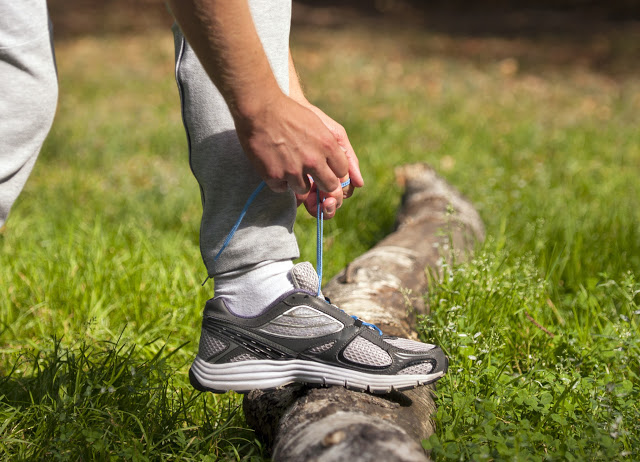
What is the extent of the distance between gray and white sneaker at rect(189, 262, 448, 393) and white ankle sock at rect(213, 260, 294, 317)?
2cm

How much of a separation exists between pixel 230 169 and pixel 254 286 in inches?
12.3

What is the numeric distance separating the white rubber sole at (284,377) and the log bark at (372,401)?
0.10ft

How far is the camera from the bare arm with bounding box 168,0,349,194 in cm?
123

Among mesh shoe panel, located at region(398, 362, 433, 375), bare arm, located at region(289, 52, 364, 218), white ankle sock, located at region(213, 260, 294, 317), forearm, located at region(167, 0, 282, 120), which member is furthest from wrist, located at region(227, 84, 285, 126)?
mesh shoe panel, located at region(398, 362, 433, 375)

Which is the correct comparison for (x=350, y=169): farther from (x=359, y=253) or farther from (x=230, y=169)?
(x=359, y=253)

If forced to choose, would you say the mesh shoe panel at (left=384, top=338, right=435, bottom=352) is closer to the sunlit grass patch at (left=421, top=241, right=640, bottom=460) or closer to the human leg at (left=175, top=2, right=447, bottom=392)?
the human leg at (left=175, top=2, right=447, bottom=392)

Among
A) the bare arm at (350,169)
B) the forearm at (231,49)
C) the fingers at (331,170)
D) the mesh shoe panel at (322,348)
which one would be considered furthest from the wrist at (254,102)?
the mesh shoe panel at (322,348)

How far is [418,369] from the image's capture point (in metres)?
1.54

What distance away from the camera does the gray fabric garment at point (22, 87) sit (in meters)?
1.32

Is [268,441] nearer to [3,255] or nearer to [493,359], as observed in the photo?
[493,359]

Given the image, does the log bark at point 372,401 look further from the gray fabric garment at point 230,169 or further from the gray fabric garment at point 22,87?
the gray fabric garment at point 22,87

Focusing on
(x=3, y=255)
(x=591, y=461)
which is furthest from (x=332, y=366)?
(x=3, y=255)

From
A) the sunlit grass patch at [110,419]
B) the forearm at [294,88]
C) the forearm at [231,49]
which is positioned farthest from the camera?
the forearm at [294,88]

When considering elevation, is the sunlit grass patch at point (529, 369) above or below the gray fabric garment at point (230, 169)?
below
